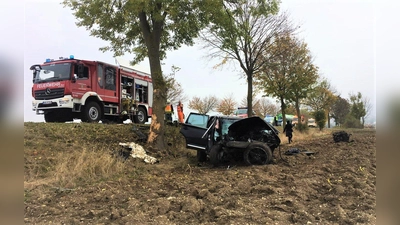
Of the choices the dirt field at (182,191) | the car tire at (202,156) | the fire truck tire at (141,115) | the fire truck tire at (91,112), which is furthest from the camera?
the fire truck tire at (141,115)

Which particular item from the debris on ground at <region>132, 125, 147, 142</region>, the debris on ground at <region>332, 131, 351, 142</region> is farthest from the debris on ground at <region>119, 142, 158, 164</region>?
the debris on ground at <region>332, 131, 351, 142</region>

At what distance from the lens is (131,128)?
13141 millimetres

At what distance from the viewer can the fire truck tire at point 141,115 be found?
57.8 feet

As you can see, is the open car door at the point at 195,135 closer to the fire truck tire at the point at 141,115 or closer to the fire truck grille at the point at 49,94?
the fire truck grille at the point at 49,94

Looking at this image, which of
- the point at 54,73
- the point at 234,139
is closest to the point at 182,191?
the point at 234,139

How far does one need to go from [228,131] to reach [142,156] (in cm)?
281

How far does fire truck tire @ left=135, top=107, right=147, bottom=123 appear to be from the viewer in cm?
1762

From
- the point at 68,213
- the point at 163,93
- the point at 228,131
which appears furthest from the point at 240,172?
the point at 163,93

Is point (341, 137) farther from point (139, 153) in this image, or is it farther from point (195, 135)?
point (139, 153)

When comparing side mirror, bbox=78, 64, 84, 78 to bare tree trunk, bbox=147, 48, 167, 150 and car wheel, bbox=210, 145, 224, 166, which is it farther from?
car wheel, bbox=210, 145, 224, 166

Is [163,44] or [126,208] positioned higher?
[163,44]

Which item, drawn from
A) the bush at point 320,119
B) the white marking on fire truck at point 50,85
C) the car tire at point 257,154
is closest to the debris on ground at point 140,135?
the white marking on fire truck at point 50,85
